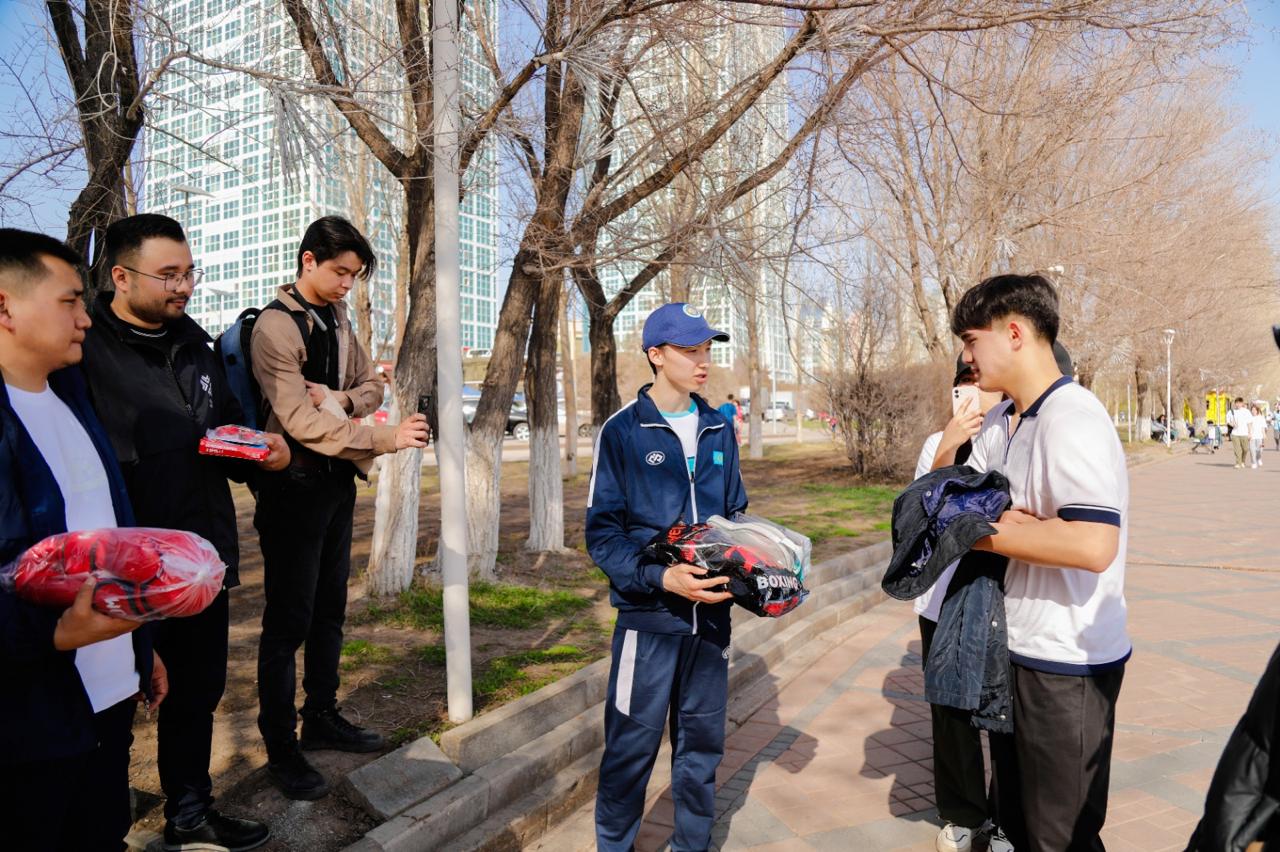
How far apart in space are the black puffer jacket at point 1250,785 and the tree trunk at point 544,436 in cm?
727

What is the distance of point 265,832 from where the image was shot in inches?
122

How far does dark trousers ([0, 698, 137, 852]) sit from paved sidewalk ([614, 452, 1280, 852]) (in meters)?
2.14

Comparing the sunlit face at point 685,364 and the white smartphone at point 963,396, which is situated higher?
the sunlit face at point 685,364

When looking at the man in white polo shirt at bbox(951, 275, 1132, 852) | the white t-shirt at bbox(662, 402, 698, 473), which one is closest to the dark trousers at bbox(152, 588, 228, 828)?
the white t-shirt at bbox(662, 402, 698, 473)

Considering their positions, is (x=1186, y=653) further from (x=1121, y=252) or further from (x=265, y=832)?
(x=1121, y=252)

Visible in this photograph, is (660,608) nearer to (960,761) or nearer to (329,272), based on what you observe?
(960,761)

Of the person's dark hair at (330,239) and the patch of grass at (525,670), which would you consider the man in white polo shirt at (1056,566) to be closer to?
the person's dark hair at (330,239)

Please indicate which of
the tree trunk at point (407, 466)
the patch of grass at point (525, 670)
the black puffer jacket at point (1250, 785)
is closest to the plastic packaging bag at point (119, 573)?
the black puffer jacket at point (1250, 785)

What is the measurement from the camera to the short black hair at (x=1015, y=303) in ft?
8.92

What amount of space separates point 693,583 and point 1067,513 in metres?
1.12

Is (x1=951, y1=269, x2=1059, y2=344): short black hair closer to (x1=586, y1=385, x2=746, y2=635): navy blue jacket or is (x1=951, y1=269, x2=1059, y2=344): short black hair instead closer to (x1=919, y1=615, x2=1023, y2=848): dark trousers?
(x1=586, y1=385, x2=746, y2=635): navy blue jacket

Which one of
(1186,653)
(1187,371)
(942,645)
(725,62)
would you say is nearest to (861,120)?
(725,62)

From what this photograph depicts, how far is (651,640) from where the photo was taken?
303 centimetres

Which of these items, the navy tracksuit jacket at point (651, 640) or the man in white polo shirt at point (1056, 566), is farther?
the navy tracksuit jacket at point (651, 640)
